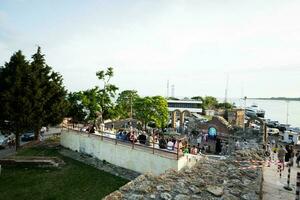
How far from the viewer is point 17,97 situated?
2700cm

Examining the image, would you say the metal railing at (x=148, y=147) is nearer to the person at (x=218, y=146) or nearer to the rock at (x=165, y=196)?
the rock at (x=165, y=196)

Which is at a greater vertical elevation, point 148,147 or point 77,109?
point 77,109

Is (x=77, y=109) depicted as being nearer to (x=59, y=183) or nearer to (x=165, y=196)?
(x=59, y=183)

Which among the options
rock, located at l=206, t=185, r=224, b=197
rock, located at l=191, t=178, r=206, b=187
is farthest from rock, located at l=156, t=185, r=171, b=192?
rock, located at l=206, t=185, r=224, b=197

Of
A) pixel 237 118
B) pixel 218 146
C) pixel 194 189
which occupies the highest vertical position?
pixel 237 118

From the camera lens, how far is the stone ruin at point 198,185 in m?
8.95

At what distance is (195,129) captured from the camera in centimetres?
3872

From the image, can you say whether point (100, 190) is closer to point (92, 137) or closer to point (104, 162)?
point (104, 162)

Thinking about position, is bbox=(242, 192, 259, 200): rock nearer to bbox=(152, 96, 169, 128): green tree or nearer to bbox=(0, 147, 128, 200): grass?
bbox=(0, 147, 128, 200): grass

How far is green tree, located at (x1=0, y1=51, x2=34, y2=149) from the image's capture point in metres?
26.6

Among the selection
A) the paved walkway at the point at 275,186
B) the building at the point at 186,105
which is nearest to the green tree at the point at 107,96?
the paved walkway at the point at 275,186

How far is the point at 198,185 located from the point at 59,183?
479 inches

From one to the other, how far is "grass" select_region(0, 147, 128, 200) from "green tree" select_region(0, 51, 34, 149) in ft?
18.8

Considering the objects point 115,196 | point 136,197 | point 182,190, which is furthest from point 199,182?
point 115,196
